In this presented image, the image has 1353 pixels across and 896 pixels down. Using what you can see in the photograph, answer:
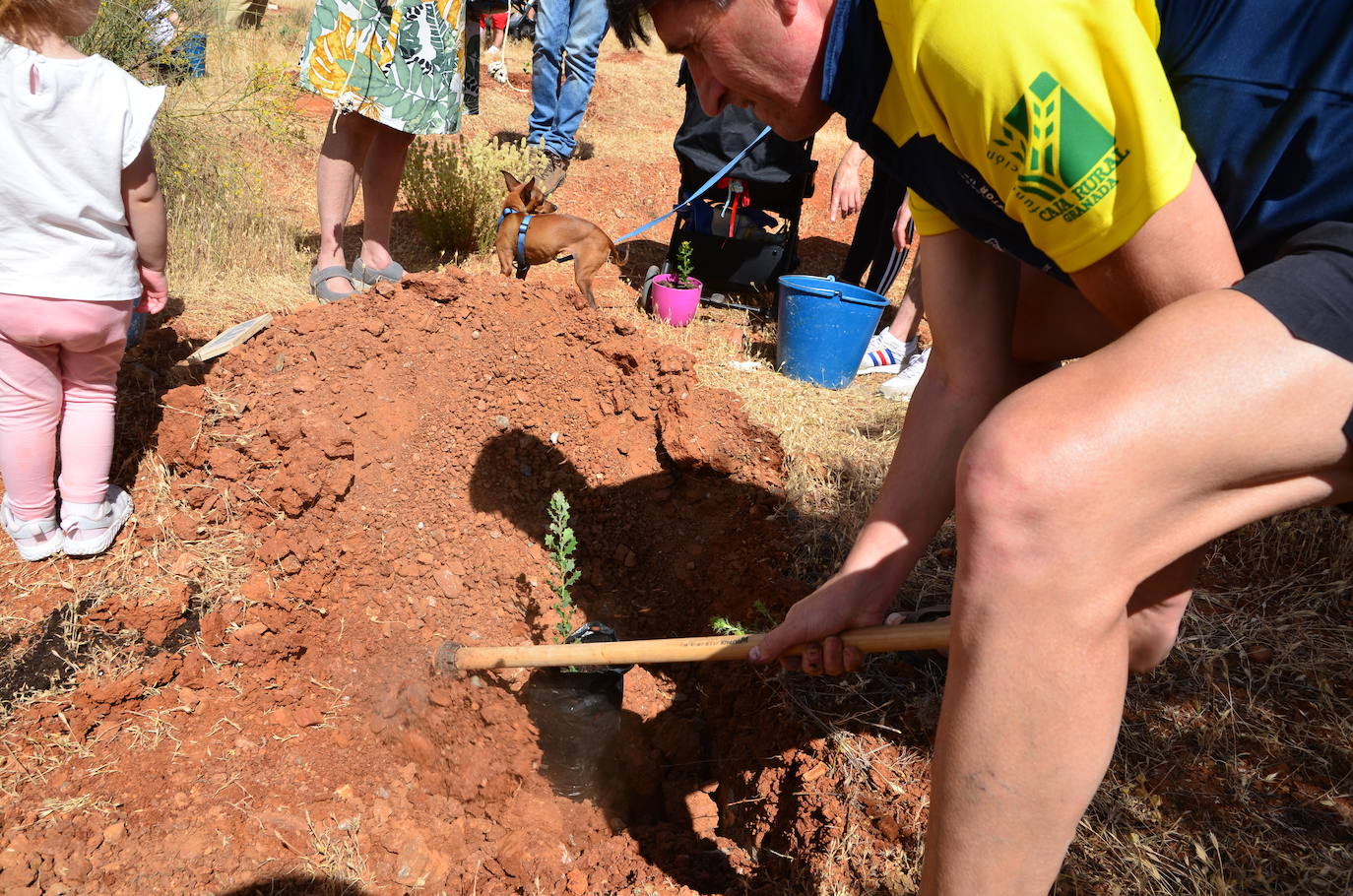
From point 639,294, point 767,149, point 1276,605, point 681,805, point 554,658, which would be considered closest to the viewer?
point 554,658

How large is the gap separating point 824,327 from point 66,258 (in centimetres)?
293

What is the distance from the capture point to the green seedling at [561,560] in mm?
2582

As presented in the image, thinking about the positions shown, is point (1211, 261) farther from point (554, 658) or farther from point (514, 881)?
point (514, 881)

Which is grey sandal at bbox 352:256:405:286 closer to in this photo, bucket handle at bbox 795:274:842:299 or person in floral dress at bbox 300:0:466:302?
person in floral dress at bbox 300:0:466:302

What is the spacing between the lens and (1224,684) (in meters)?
2.08

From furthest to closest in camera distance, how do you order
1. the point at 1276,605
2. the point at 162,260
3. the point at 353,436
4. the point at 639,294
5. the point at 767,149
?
the point at 639,294 < the point at 767,149 < the point at 353,436 < the point at 162,260 < the point at 1276,605

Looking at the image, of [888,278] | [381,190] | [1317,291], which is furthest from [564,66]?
[1317,291]

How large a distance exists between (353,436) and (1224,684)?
257 cm

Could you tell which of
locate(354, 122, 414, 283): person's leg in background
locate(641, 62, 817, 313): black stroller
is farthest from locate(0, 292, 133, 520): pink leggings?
locate(641, 62, 817, 313): black stroller

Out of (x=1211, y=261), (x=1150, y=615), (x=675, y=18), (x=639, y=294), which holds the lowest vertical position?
(x=639, y=294)

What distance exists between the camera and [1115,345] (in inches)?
41.9

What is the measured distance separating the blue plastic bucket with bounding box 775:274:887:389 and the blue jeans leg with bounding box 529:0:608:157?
3612mm

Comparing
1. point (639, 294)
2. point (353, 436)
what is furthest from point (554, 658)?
point (639, 294)

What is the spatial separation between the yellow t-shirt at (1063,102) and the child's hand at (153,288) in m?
2.38
